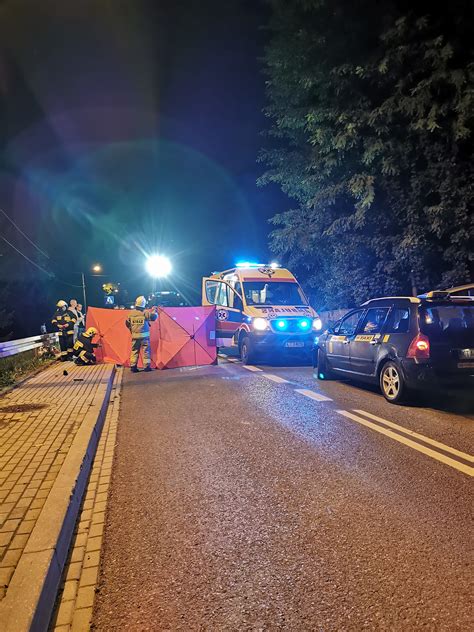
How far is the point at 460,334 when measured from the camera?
7.04 meters

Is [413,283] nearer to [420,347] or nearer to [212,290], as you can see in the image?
[212,290]

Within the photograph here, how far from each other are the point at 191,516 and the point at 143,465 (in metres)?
1.38

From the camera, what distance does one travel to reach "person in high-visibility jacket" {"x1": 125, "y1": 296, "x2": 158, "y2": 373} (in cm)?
1145

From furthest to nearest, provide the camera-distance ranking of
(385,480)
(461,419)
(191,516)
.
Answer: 1. (461,419)
2. (385,480)
3. (191,516)

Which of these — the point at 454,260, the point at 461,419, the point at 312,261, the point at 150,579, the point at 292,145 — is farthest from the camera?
the point at 312,261

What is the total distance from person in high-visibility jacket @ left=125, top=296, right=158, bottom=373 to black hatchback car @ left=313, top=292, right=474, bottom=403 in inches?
224

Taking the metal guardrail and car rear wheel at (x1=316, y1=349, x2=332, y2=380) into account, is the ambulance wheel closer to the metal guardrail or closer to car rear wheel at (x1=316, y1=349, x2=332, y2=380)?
car rear wheel at (x1=316, y1=349, x2=332, y2=380)

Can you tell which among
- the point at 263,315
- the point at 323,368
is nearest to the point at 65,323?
the point at 263,315

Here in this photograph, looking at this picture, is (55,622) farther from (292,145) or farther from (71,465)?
(292,145)

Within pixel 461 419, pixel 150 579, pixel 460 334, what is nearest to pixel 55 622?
pixel 150 579

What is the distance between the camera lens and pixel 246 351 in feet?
40.6

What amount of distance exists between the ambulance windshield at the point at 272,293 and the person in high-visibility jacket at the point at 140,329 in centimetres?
282

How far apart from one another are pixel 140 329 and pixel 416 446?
783cm

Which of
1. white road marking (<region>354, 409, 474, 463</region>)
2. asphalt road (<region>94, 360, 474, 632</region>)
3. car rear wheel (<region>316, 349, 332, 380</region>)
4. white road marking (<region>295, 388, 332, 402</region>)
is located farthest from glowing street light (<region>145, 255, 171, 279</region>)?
white road marking (<region>354, 409, 474, 463</region>)
